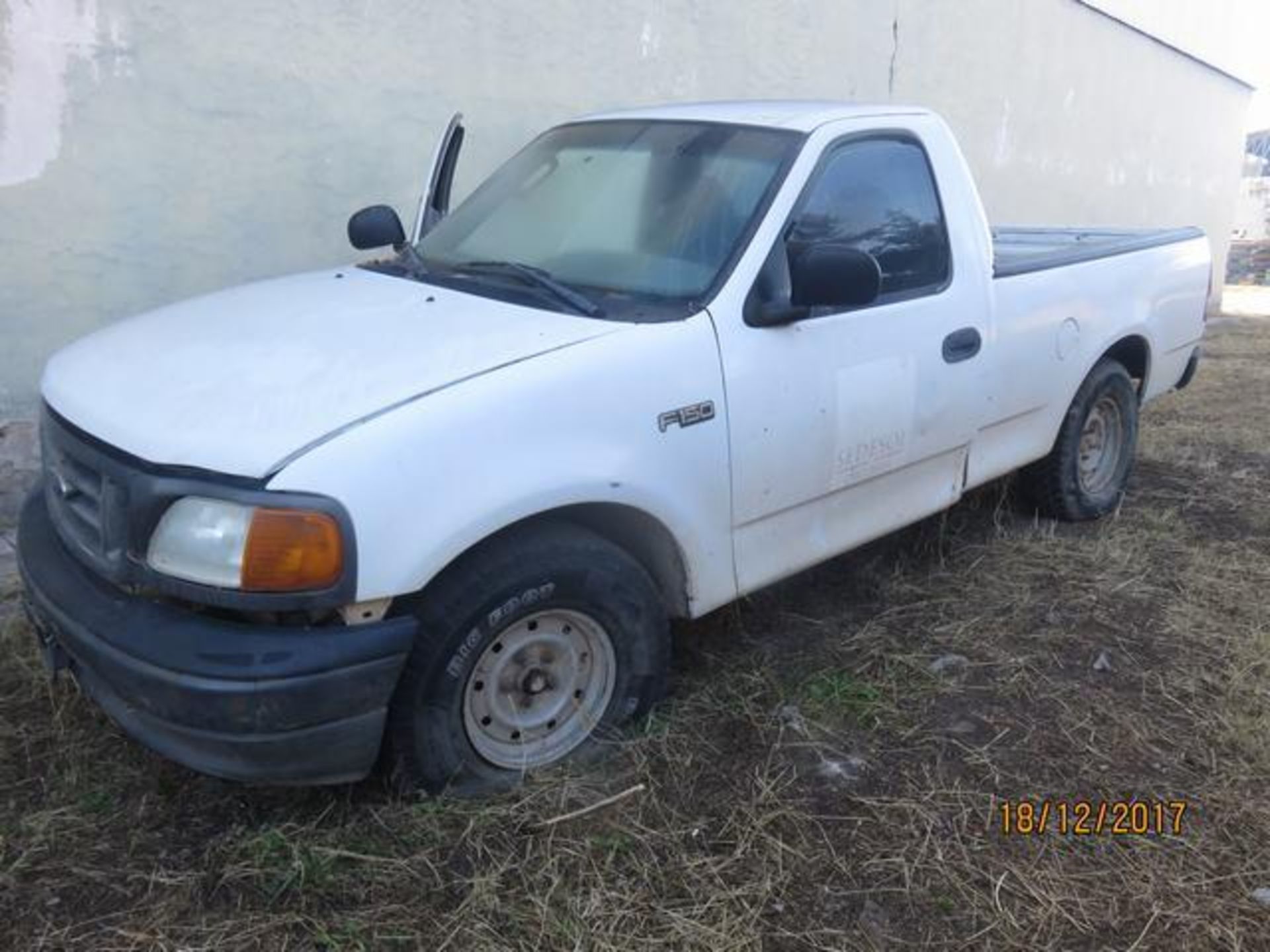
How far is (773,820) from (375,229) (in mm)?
2653

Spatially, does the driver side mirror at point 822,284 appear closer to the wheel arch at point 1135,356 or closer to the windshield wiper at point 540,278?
the windshield wiper at point 540,278

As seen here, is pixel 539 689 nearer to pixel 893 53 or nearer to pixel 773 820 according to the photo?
pixel 773 820

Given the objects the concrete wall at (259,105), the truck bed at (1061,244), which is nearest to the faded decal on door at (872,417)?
the truck bed at (1061,244)

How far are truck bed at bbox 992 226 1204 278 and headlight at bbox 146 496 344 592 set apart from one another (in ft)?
9.33

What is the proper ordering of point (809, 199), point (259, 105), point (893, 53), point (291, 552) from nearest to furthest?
point (291, 552) < point (809, 199) < point (259, 105) < point (893, 53)

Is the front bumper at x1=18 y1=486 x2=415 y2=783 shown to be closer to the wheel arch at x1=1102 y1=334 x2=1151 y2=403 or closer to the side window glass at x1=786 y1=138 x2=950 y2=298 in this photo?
the side window glass at x1=786 y1=138 x2=950 y2=298

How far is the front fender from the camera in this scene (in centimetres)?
246

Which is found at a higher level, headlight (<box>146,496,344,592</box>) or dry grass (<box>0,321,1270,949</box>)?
headlight (<box>146,496,344,592</box>)

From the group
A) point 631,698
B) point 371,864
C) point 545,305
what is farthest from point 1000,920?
point 545,305
